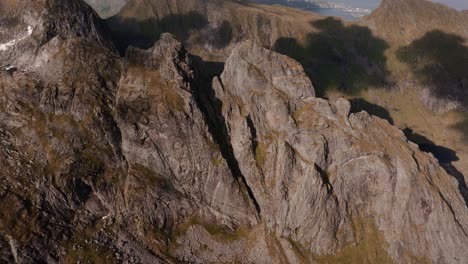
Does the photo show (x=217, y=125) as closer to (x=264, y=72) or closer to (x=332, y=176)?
(x=264, y=72)

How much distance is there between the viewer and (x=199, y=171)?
115m

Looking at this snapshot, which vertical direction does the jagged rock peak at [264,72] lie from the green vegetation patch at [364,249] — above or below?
above

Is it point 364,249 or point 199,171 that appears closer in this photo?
point 364,249

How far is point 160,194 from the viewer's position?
361 ft

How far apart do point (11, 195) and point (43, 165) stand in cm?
1200

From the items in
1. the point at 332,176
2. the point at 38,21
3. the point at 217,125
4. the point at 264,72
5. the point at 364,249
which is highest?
the point at 38,21

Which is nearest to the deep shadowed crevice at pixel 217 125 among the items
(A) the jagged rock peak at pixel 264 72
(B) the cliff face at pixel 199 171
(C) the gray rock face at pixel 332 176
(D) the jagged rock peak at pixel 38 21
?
(B) the cliff face at pixel 199 171

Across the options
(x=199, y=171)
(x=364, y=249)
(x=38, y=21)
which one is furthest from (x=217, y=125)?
(x=38, y=21)

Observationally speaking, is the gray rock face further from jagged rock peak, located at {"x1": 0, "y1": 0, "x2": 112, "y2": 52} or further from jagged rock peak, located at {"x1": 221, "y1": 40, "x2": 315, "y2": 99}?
jagged rock peak, located at {"x1": 0, "y1": 0, "x2": 112, "y2": 52}

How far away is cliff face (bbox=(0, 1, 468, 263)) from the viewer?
10425cm

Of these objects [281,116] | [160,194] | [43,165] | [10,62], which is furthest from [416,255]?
[10,62]

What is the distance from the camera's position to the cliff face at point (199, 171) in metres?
104

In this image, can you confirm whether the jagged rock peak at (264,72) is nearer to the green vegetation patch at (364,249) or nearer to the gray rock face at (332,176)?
the gray rock face at (332,176)

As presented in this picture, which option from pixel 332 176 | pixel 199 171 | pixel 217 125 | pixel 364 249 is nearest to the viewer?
pixel 364 249
